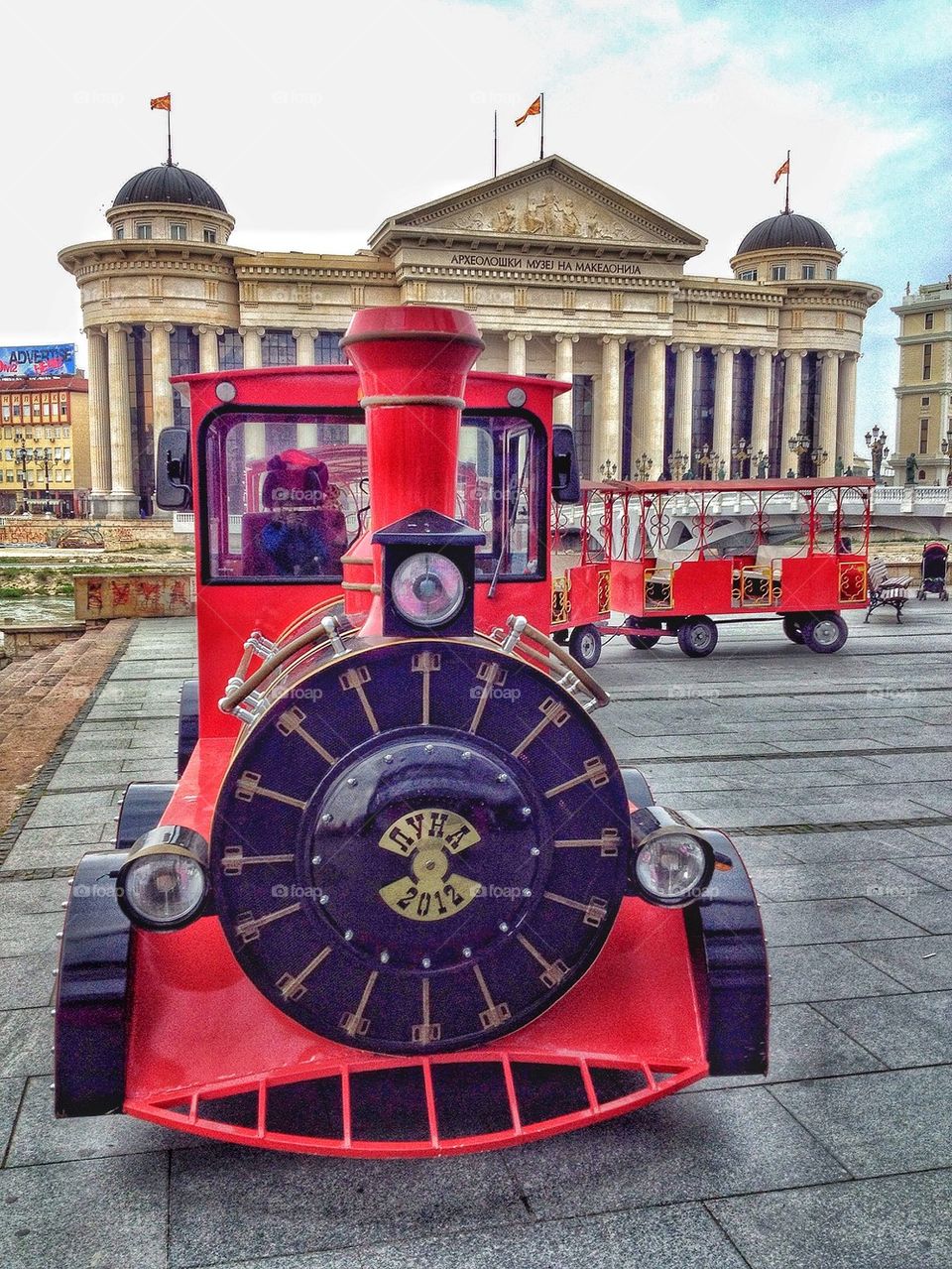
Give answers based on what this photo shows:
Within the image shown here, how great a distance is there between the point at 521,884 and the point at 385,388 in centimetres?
174

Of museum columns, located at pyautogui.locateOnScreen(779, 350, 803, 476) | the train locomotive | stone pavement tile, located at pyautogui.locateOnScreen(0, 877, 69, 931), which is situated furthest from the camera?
museum columns, located at pyautogui.locateOnScreen(779, 350, 803, 476)

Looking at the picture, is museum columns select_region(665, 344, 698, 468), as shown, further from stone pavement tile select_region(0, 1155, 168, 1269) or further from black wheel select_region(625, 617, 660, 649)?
stone pavement tile select_region(0, 1155, 168, 1269)

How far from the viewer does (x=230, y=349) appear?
6419 centimetres

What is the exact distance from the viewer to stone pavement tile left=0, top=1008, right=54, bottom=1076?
450 cm

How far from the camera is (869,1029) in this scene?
15.8 ft

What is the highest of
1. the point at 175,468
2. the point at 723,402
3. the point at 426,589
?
the point at 723,402

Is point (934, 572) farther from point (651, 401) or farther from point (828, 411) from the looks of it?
point (828, 411)

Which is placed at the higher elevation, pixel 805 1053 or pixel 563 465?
pixel 563 465

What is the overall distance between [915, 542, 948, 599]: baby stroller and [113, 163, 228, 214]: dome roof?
51.8m

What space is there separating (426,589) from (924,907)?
4.36 meters

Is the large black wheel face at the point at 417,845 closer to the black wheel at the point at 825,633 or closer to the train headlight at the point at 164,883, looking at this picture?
the train headlight at the point at 164,883

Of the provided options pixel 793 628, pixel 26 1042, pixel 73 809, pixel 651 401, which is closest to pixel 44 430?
pixel 651 401

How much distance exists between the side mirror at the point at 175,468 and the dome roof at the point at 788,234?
3089 inches

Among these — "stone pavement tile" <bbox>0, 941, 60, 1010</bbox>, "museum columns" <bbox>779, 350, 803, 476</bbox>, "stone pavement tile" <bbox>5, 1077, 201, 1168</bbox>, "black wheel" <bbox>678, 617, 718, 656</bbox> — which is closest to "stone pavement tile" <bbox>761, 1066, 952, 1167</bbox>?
"stone pavement tile" <bbox>5, 1077, 201, 1168</bbox>
